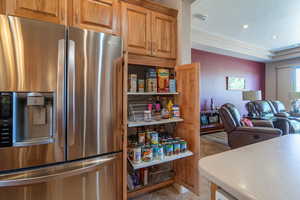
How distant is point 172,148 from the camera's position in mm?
1769

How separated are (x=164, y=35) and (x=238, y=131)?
236 centimetres

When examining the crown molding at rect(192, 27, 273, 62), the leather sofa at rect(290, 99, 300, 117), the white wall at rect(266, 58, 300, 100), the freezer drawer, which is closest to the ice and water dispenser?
the freezer drawer

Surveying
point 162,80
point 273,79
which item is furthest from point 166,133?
point 273,79

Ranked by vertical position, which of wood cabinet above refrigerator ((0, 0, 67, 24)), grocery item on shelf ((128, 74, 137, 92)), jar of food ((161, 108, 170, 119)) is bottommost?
jar of food ((161, 108, 170, 119))

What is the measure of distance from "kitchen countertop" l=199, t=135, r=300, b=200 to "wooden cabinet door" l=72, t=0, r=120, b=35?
1.53 metres

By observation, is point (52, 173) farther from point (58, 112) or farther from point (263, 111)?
point (263, 111)

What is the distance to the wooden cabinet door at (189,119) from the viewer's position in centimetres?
174

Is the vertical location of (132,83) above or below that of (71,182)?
above

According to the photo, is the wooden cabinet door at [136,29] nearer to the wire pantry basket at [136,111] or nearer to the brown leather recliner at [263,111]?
the wire pantry basket at [136,111]

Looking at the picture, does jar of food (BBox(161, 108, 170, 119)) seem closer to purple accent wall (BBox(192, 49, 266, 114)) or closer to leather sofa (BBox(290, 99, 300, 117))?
purple accent wall (BBox(192, 49, 266, 114))

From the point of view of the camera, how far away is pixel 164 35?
1900 mm

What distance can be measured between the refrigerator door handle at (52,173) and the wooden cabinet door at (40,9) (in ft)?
4.09

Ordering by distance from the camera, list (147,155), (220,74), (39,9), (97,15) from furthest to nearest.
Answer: (220,74) < (147,155) < (97,15) < (39,9)

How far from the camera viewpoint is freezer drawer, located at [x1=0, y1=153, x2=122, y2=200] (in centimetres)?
104
